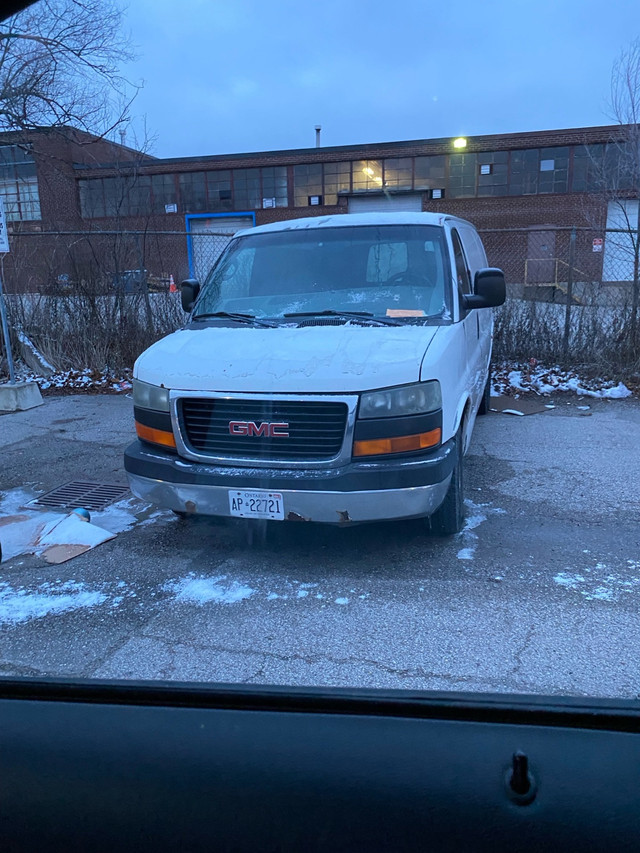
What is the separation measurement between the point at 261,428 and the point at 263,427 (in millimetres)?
15

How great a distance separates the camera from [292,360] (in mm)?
3688

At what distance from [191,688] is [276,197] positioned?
3400cm

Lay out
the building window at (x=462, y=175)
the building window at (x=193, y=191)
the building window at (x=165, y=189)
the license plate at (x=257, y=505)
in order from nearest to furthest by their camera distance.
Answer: the license plate at (x=257, y=505)
the building window at (x=462, y=175)
the building window at (x=193, y=191)
the building window at (x=165, y=189)

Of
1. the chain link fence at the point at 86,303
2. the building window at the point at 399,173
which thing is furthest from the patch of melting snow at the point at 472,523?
the building window at the point at 399,173

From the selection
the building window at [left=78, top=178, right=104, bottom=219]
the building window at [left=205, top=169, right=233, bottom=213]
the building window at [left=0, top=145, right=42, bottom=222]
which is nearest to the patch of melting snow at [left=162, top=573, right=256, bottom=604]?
the building window at [left=78, top=178, right=104, bottom=219]

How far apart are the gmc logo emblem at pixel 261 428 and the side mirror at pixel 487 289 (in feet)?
5.93

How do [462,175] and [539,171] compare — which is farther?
[462,175]

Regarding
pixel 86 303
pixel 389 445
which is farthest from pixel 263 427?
pixel 86 303

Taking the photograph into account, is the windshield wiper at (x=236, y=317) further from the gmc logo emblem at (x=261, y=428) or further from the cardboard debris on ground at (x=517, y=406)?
the cardboard debris on ground at (x=517, y=406)

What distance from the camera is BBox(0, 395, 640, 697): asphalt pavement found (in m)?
2.99

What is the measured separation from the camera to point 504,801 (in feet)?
2.74

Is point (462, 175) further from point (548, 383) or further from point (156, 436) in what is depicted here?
point (156, 436)

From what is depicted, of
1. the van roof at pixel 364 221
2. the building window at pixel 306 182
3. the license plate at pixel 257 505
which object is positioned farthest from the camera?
the building window at pixel 306 182

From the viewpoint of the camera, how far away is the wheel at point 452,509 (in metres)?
4.07
